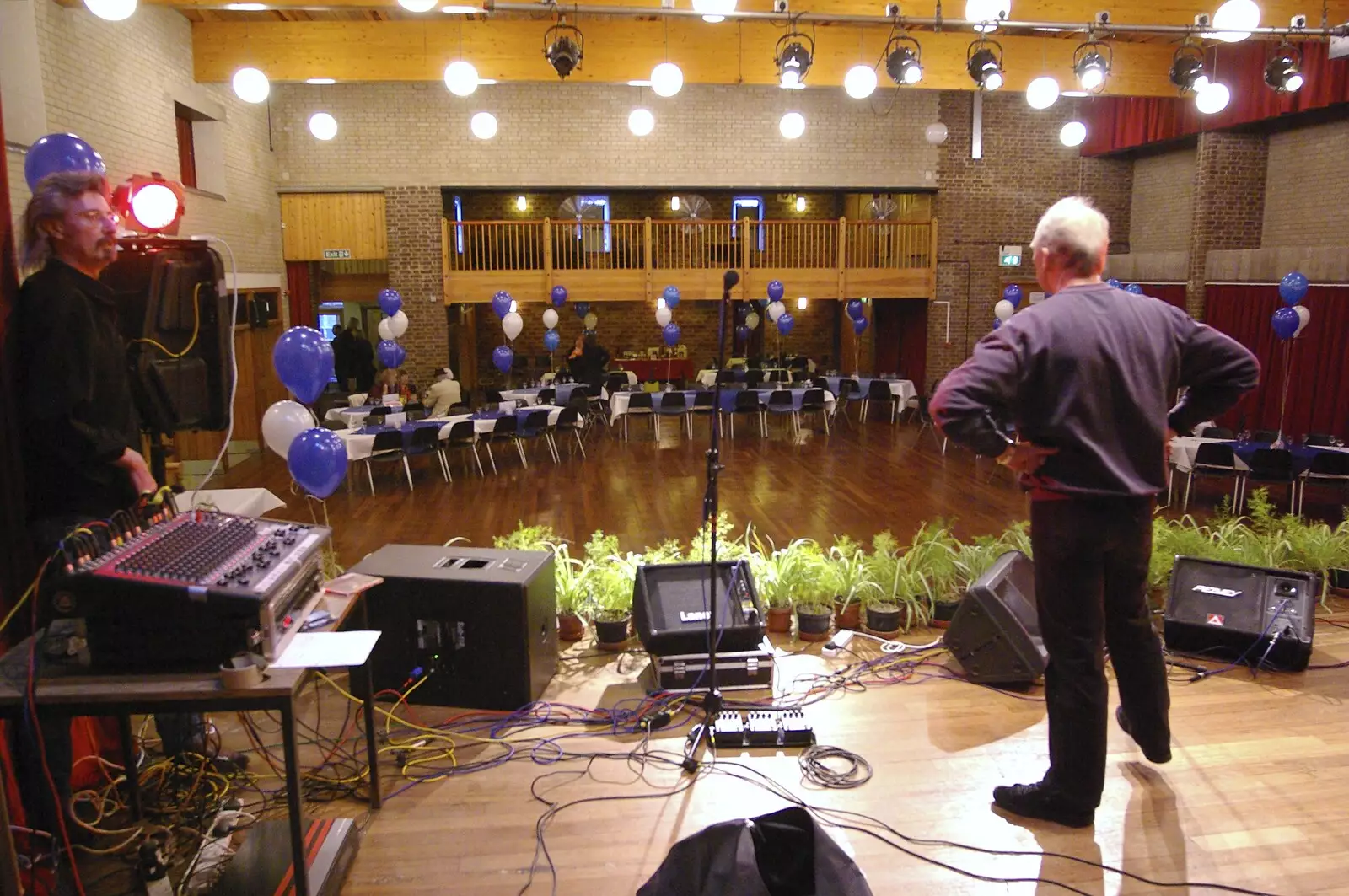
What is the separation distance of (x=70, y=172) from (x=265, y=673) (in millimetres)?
1623

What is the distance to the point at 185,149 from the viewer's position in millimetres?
10867

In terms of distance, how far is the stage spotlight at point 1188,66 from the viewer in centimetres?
785

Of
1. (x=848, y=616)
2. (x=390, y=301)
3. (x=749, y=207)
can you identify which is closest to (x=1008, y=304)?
(x=749, y=207)

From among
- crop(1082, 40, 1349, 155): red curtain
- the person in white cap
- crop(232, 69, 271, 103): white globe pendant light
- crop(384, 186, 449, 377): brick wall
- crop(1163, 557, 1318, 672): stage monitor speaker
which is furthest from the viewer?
crop(384, 186, 449, 377): brick wall

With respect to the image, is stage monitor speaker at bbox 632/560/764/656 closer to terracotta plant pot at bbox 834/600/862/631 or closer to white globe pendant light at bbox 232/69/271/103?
terracotta plant pot at bbox 834/600/862/631

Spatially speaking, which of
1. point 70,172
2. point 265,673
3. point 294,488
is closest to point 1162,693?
point 265,673

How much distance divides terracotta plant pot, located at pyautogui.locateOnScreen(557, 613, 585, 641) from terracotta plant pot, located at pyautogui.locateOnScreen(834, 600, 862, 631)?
139cm

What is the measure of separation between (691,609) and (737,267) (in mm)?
12040

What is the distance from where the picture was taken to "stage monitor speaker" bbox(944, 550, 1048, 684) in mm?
4109

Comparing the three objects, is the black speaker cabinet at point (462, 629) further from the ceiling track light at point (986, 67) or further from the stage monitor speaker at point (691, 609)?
the ceiling track light at point (986, 67)

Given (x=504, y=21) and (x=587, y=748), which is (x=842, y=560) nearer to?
(x=587, y=748)

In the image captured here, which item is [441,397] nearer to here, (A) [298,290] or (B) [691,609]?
(A) [298,290]

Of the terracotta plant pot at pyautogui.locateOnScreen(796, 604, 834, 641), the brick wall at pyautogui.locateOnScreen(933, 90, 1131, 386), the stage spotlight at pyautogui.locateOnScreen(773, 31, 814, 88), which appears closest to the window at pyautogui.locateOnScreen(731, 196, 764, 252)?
the brick wall at pyautogui.locateOnScreen(933, 90, 1131, 386)

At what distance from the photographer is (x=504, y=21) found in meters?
11.1
